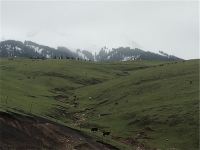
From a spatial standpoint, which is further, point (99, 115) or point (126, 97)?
point (126, 97)

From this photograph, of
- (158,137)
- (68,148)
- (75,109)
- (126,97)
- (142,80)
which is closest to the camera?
(68,148)

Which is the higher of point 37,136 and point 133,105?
point 37,136

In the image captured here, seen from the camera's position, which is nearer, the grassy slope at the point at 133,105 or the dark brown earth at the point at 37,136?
the dark brown earth at the point at 37,136

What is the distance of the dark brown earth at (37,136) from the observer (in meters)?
55.0

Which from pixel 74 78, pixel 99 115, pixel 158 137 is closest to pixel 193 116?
pixel 158 137

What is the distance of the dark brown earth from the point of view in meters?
55.0

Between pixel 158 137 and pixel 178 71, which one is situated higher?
pixel 178 71

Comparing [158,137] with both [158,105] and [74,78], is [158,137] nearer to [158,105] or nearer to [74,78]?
[158,105]

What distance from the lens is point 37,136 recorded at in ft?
196

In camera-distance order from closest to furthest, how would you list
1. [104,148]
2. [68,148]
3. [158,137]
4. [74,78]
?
[68,148]
[104,148]
[158,137]
[74,78]

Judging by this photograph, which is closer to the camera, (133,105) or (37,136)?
(37,136)

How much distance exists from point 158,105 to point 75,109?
20651 mm

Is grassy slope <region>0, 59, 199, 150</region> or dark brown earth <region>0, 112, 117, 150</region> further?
grassy slope <region>0, 59, 199, 150</region>

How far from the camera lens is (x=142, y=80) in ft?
468
